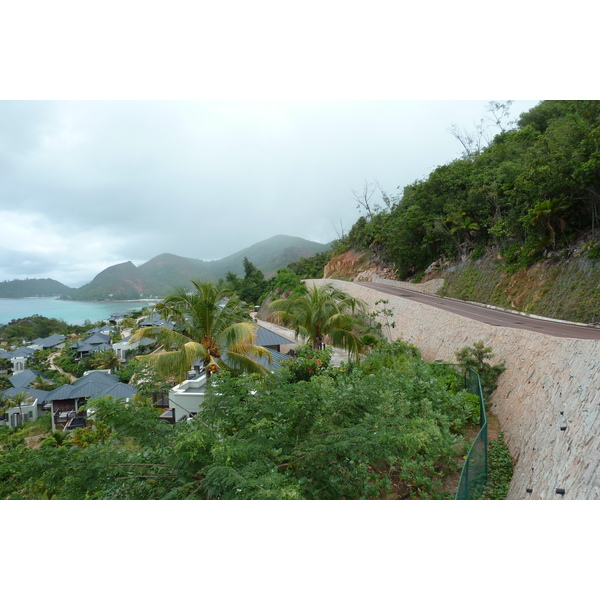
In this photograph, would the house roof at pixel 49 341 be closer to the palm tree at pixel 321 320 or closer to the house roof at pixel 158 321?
the house roof at pixel 158 321

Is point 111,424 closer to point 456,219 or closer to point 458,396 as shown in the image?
point 458,396

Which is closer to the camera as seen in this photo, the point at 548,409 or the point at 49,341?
the point at 548,409

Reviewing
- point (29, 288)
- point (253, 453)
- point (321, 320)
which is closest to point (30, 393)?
point (321, 320)

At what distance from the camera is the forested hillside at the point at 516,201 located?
13.4 metres

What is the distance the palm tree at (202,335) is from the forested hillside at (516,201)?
1279cm

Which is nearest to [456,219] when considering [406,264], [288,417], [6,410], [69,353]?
[406,264]

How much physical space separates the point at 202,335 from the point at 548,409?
905 cm

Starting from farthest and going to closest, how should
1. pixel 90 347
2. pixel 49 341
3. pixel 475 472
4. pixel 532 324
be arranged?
pixel 49 341 → pixel 90 347 → pixel 532 324 → pixel 475 472

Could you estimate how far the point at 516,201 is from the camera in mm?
16859

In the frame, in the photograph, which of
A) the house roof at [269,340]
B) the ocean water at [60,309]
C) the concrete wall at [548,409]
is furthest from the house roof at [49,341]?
the concrete wall at [548,409]

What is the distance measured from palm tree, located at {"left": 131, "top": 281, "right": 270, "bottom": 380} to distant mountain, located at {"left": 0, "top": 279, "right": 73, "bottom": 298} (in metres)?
84.8

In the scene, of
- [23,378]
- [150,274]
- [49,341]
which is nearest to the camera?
[23,378]

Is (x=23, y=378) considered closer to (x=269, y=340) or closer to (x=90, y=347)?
(x=90, y=347)

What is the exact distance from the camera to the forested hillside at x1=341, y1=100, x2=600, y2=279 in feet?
43.8
